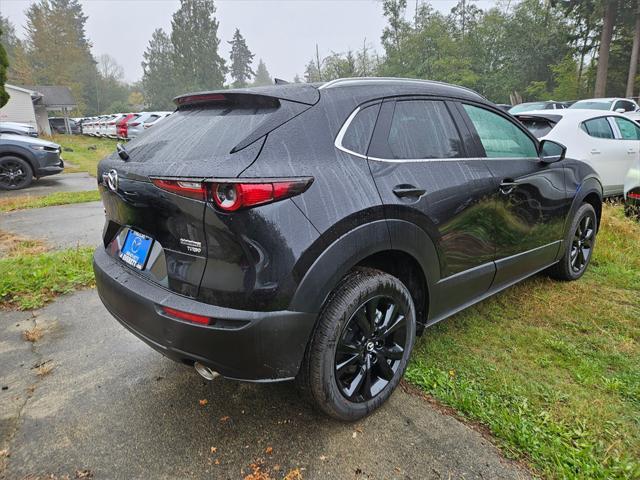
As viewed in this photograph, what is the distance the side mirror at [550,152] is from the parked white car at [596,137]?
2822 millimetres

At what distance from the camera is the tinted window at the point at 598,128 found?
20.5ft

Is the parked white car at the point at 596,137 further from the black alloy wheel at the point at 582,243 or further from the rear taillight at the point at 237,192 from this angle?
the rear taillight at the point at 237,192

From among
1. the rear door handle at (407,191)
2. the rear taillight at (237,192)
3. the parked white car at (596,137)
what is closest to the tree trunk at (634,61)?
the parked white car at (596,137)

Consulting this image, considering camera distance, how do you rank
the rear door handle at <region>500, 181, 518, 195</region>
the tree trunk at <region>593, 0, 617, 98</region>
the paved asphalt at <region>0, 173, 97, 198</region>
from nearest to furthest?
the rear door handle at <region>500, 181, 518, 195</region>
the paved asphalt at <region>0, 173, 97, 198</region>
the tree trunk at <region>593, 0, 617, 98</region>

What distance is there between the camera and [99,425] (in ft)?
7.06

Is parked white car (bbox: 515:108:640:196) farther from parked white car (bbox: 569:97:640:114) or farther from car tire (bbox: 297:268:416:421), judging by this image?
parked white car (bbox: 569:97:640:114)

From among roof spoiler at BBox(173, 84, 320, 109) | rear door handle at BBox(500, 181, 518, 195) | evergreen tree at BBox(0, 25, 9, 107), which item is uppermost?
evergreen tree at BBox(0, 25, 9, 107)

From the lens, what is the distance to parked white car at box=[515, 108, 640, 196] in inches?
239

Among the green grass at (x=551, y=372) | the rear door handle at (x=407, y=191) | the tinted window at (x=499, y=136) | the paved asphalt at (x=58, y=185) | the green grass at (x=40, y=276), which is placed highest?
the tinted window at (x=499, y=136)

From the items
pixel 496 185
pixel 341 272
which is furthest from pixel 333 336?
pixel 496 185

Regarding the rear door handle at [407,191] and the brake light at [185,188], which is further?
the rear door handle at [407,191]

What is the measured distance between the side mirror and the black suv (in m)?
0.78

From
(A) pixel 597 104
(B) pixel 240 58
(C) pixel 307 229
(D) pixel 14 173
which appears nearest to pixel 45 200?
(D) pixel 14 173

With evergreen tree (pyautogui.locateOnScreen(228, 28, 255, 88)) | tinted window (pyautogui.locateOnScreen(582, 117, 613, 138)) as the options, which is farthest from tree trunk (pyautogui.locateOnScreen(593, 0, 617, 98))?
evergreen tree (pyautogui.locateOnScreen(228, 28, 255, 88))
